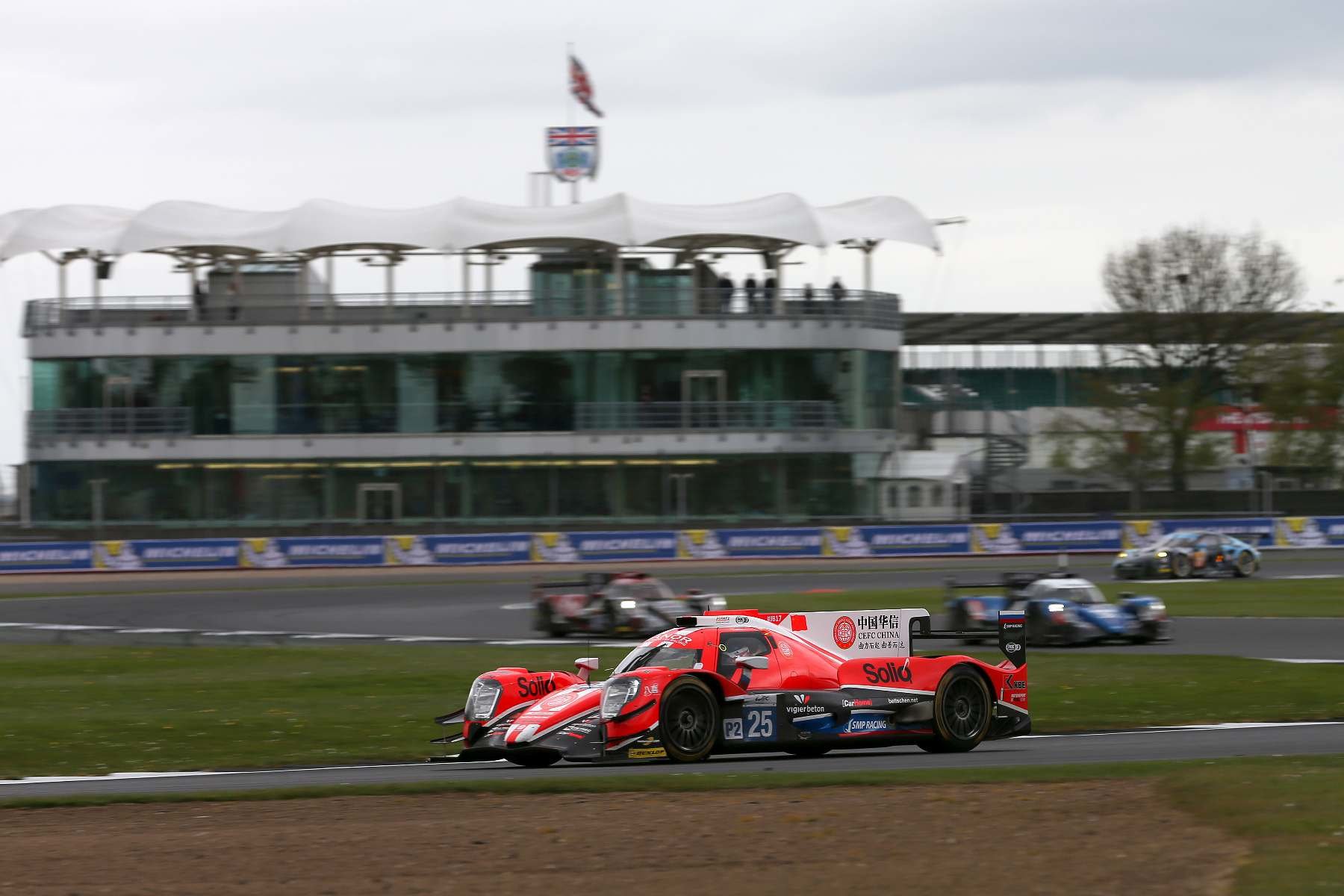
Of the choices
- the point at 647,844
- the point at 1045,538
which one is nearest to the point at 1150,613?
the point at 647,844

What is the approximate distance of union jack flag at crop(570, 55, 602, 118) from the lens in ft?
215

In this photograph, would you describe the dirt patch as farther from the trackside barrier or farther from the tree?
the tree

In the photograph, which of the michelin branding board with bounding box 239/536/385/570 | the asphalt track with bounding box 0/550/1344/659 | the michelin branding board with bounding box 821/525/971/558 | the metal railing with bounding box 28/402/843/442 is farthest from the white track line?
the metal railing with bounding box 28/402/843/442

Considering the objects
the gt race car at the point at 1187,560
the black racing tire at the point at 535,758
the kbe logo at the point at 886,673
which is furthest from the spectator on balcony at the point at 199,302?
the kbe logo at the point at 886,673

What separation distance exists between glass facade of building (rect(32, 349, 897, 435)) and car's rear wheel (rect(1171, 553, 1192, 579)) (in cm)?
2042

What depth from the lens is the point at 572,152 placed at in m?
66.0

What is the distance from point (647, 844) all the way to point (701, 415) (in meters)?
48.2

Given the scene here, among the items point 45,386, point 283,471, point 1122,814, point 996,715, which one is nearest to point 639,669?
point 996,715

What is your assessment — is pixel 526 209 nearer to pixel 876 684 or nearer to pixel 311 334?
pixel 311 334

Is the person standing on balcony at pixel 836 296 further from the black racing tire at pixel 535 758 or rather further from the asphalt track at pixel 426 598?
the black racing tire at pixel 535 758

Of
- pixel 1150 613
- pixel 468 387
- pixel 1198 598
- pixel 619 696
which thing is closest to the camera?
pixel 619 696

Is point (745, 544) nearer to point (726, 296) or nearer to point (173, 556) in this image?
point (726, 296)

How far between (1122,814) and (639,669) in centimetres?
472

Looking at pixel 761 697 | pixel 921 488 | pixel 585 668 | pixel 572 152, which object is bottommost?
pixel 761 697
